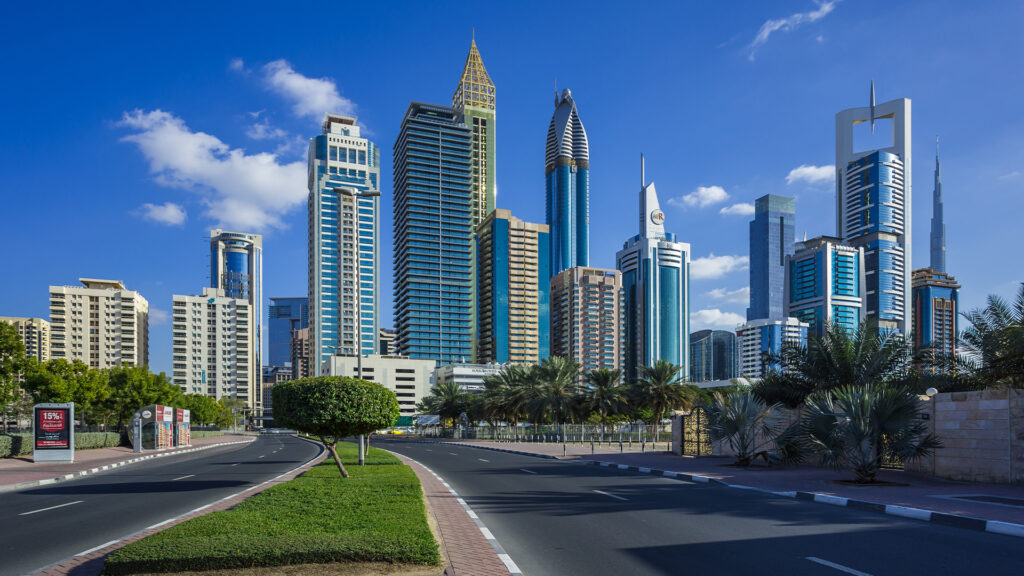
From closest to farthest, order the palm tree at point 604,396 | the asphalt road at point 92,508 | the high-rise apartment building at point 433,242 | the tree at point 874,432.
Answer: the asphalt road at point 92,508, the tree at point 874,432, the palm tree at point 604,396, the high-rise apartment building at point 433,242

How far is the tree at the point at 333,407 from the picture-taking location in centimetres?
1617

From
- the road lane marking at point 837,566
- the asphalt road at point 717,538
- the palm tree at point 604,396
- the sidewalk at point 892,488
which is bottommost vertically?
the palm tree at point 604,396

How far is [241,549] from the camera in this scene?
756cm

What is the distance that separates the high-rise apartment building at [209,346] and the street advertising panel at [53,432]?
14881 centimetres

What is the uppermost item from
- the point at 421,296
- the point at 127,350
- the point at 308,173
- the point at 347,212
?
the point at 308,173

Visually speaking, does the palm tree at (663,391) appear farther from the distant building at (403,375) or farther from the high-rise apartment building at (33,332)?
the high-rise apartment building at (33,332)

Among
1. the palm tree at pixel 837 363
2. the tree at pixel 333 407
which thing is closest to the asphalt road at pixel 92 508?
the tree at pixel 333 407

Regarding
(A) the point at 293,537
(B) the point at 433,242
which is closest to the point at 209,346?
(B) the point at 433,242

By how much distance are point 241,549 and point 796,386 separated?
24232mm

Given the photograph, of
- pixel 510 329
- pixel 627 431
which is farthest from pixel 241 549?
pixel 510 329

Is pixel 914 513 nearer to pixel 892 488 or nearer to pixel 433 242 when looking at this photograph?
pixel 892 488

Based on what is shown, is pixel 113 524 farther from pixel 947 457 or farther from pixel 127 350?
pixel 127 350

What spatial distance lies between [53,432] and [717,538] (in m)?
32.9

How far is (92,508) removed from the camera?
1423cm
